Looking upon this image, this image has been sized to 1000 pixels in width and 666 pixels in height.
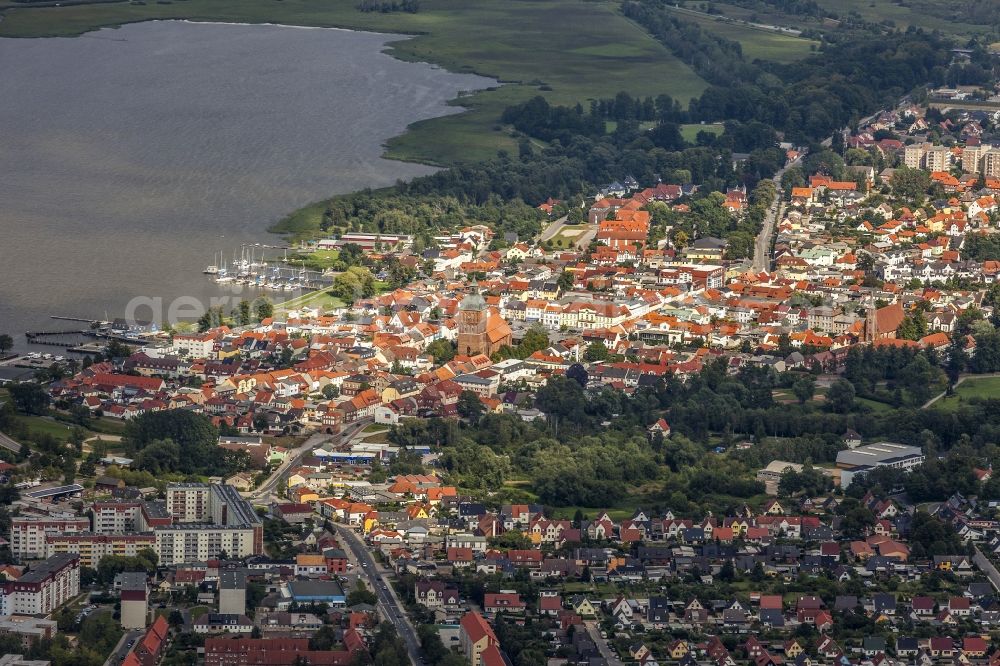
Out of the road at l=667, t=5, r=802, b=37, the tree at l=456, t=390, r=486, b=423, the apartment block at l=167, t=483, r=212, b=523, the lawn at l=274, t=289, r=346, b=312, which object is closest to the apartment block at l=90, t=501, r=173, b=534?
the apartment block at l=167, t=483, r=212, b=523

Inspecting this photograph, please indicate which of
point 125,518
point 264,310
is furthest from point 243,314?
point 125,518

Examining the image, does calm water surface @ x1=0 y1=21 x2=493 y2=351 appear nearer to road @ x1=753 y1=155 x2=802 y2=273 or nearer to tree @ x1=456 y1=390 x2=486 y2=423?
road @ x1=753 y1=155 x2=802 y2=273

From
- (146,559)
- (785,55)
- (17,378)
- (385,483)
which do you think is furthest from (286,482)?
(785,55)

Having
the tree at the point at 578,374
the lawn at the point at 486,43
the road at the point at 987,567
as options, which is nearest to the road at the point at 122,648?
the road at the point at 987,567

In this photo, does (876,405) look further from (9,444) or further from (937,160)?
(937,160)

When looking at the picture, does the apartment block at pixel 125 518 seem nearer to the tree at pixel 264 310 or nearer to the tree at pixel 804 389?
the tree at pixel 804 389

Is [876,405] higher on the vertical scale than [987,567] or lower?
lower

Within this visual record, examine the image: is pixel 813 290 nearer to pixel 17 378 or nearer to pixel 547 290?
pixel 547 290
